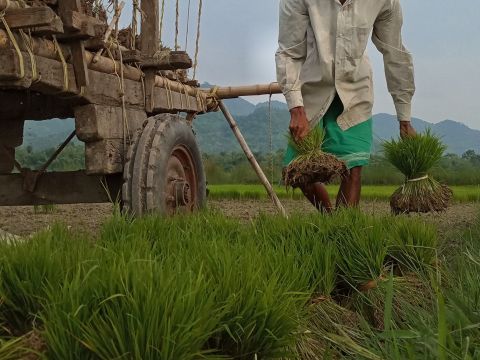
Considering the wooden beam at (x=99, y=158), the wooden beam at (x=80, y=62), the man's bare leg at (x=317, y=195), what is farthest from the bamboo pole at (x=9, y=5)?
the man's bare leg at (x=317, y=195)

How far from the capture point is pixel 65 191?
145 inches

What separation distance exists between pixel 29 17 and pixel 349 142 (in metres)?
1.72

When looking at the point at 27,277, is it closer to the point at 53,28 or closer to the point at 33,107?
the point at 53,28

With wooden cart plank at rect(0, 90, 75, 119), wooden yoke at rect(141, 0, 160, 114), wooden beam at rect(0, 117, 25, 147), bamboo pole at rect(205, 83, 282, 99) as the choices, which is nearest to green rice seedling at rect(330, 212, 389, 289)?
wooden yoke at rect(141, 0, 160, 114)

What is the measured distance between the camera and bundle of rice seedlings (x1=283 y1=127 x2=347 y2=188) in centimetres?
297

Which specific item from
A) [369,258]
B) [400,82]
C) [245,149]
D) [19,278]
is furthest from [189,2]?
[19,278]

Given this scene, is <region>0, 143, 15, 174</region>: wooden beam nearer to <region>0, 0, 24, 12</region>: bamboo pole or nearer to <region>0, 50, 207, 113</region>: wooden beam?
<region>0, 50, 207, 113</region>: wooden beam

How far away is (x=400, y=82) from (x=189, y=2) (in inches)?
89.8

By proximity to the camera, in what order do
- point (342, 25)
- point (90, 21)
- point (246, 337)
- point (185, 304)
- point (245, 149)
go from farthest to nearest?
point (245, 149), point (342, 25), point (90, 21), point (246, 337), point (185, 304)

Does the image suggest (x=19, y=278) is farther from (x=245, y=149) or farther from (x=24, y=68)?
(x=245, y=149)

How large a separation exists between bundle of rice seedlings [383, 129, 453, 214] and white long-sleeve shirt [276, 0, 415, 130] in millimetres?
295

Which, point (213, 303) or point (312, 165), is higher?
point (312, 165)

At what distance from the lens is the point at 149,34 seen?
3906 mm

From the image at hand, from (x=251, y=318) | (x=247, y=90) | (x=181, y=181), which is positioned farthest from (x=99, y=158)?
(x=247, y=90)
